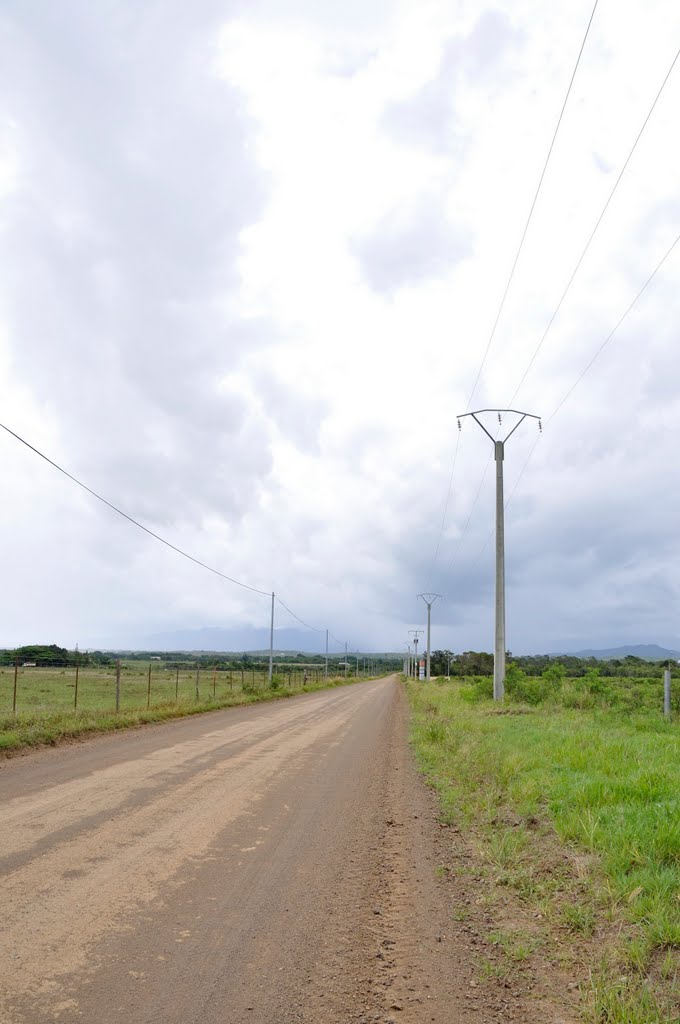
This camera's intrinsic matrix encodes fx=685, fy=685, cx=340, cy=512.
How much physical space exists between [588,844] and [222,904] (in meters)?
3.39

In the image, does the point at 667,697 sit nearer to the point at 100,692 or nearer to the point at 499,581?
the point at 499,581

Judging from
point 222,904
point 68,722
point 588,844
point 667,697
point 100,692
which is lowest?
point 100,692

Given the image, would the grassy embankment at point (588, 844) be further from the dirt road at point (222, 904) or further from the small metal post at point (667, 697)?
the small metal post at point (667, 697)

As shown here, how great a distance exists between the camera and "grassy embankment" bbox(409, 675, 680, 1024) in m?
4.29

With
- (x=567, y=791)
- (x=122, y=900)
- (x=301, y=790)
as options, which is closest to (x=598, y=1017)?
(x=122, y=900)

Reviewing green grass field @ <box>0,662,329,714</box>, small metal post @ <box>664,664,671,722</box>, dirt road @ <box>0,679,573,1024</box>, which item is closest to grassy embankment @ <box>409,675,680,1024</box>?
dirt road @ <box>0,679,573,1024</box>

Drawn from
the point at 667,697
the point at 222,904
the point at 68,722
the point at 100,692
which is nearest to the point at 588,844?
the point at 222,904

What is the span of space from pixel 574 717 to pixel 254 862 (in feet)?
42.2

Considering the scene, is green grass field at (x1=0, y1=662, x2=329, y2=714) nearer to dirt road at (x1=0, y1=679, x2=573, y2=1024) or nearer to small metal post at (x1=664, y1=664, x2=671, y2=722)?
dirt road at (x1=0, y1=679, x2=573, y2=1024)

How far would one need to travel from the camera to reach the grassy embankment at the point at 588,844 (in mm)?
4285

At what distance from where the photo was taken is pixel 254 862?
659 centimetres

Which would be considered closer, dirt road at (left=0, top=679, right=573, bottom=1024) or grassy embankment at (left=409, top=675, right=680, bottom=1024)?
dirt road at (left=0, top=679, right=573, bottom=1024)

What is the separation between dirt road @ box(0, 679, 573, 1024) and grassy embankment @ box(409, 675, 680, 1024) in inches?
23.8

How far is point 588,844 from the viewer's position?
639cm
